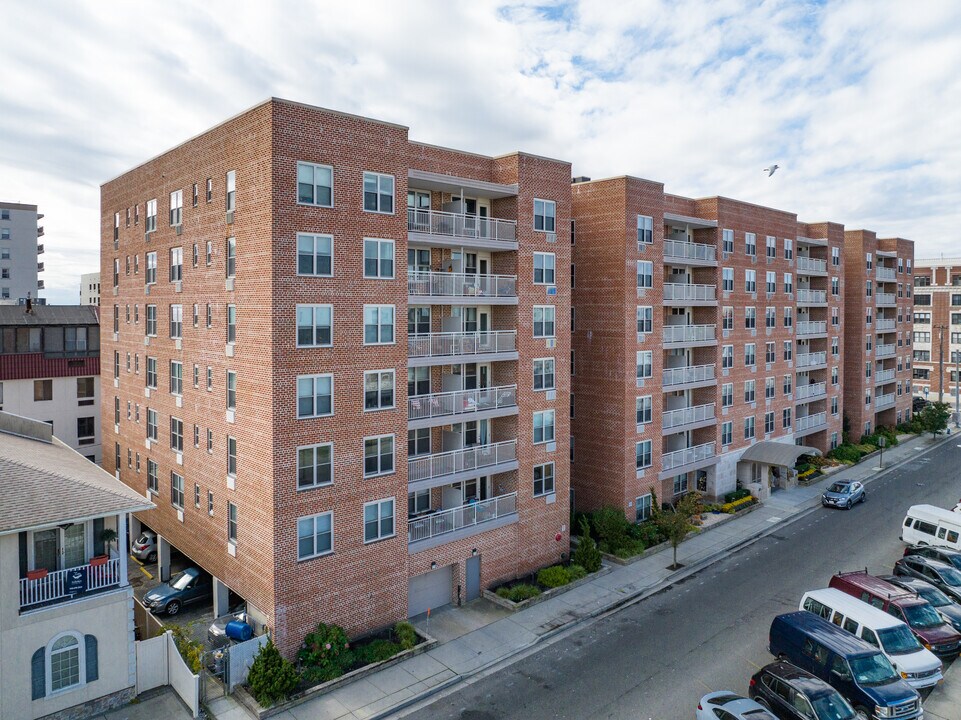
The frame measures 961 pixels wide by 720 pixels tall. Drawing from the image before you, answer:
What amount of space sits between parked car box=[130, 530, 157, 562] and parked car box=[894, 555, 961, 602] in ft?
115

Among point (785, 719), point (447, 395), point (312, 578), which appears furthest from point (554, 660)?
point (447, 395)

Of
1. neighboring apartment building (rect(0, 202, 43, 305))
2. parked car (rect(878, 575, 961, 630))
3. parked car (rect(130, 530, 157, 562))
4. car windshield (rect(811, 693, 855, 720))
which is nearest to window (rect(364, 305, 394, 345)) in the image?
car windshield (rect(811, 693, 855, 720))

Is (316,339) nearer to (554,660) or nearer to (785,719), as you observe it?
(554,660)

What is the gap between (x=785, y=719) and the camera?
1773 cm

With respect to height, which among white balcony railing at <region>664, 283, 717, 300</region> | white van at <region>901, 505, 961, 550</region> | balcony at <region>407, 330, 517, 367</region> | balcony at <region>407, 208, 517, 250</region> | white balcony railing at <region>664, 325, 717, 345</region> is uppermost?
balcony at <region>407, 208, 517, 250</region>

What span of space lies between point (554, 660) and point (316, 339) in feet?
45.3

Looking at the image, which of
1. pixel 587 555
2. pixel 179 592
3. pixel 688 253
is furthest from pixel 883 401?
pixel 179 592

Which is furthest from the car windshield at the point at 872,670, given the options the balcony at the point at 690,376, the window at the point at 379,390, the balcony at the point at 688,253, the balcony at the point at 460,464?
the balcony at the point at 688,253

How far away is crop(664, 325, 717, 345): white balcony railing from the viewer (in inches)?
1449

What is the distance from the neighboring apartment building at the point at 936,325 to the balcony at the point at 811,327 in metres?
37.7

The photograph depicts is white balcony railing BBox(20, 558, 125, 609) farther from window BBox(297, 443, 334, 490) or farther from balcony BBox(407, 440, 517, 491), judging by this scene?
balcony BBox(407, 440, 517, 491)

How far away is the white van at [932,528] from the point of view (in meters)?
31.1

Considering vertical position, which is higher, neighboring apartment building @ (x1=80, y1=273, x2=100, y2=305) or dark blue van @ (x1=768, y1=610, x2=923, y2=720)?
neighboring apartment building @ (x1=80, y1=273, x2=100, y2=305)

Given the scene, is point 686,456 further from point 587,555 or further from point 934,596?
point 934,596
